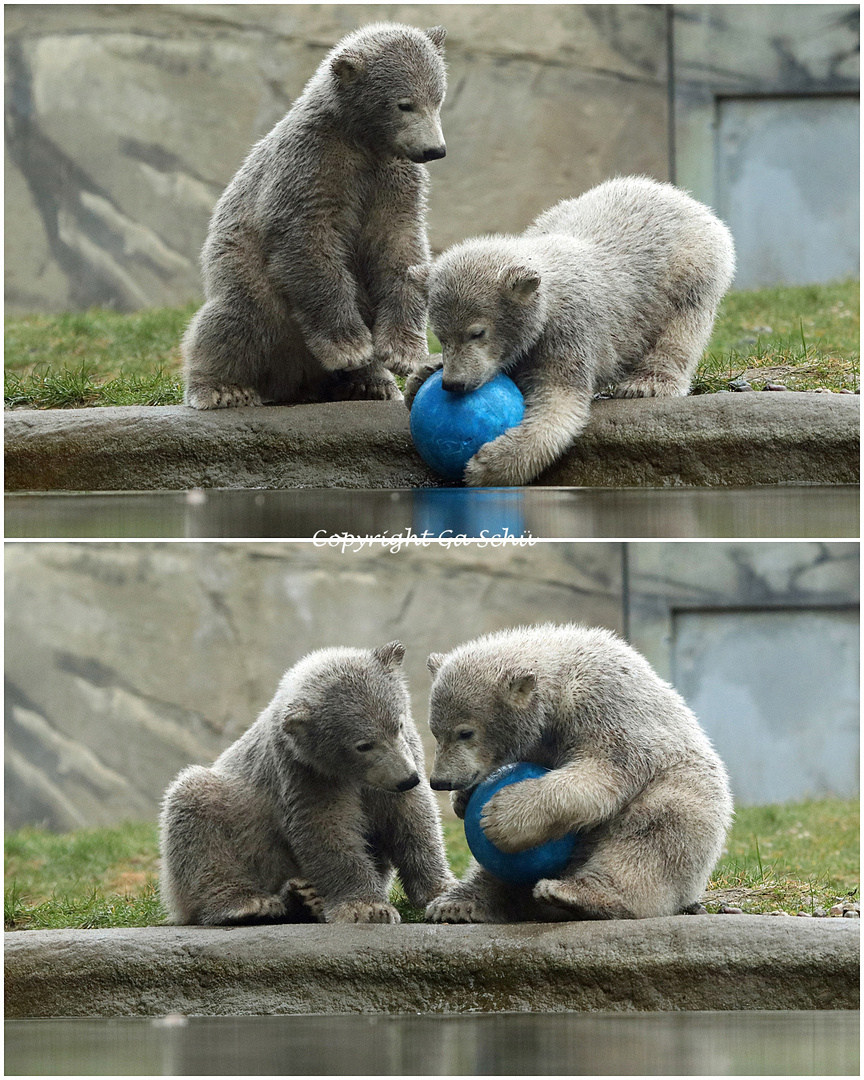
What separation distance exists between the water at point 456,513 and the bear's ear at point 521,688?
55cm

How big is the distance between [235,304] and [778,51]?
8.41 metres

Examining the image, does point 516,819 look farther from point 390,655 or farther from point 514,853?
point 390,655

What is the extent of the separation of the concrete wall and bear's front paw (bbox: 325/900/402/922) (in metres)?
5.73

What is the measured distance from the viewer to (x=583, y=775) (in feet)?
16.2

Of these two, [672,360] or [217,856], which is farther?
[672,360]

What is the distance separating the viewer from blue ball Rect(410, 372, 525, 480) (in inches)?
232

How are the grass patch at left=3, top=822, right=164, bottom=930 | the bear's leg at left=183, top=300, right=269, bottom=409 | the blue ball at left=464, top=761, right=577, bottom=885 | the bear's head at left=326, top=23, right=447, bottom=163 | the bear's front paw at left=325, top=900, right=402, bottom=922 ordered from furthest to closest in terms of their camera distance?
the bear's leg at left=183, top=300, right=269, bottom=409, the grass patch at left=3, top=822, right=164, bottom=930, the bear's head at left=326, top=23, right=447, bottom=163, the bear's front paw at left=325, top=900, right=402, bottom=922, the blue ball at left=464, top=761, right=577, bottom=885

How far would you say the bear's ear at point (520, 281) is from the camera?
5.85 m

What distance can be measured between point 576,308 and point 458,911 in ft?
8.84

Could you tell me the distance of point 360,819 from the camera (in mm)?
5391

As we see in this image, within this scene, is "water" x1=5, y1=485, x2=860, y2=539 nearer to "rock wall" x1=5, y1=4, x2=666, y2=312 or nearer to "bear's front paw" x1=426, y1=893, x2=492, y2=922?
"bear's front paw" x1=426, y1=893, x2=492, y2=922

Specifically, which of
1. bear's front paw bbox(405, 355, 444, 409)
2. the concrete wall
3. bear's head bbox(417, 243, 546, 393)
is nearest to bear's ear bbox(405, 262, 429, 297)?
bear's head bbox(417, 243, 546, 393)

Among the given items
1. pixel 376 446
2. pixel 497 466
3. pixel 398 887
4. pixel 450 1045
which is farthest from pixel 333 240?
pixel 450 1045

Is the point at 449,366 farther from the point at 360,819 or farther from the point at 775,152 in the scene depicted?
the point at 775,152
